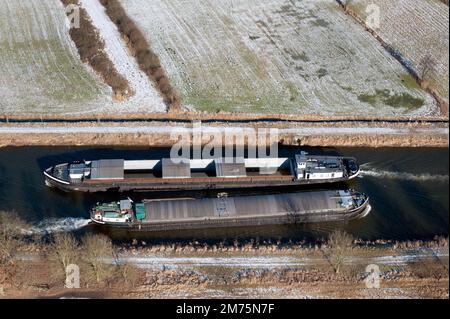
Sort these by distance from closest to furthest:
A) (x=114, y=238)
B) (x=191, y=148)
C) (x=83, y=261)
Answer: (x=83, y=261) < (x=114, y=238) < (x=191, y=148)

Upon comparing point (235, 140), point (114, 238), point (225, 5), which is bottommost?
point (114, 238)

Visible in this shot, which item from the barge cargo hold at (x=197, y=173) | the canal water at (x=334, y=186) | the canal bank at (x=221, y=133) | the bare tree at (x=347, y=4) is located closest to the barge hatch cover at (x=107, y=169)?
the barge cargo hold at (x=197, y=173)

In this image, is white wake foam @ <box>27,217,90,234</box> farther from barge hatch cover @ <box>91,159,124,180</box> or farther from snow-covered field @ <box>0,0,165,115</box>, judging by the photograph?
snow-covered field @ <box>0,0,165,115</box>

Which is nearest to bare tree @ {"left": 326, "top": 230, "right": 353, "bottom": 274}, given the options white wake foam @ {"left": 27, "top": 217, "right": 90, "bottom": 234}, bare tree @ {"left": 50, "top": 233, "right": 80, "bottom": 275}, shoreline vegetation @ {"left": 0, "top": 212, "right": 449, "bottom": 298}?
shoreline vegetation @ {"left": 0, "top": 212, "right": 449, "bottom": 298}

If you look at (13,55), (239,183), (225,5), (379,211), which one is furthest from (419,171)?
(13,55)

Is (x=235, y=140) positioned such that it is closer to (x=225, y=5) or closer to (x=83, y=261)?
(x=83, y=261)

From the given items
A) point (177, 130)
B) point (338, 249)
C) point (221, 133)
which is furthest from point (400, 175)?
point (177, 130)

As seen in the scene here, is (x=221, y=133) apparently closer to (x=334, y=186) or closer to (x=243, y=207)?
(x=243, y=207)

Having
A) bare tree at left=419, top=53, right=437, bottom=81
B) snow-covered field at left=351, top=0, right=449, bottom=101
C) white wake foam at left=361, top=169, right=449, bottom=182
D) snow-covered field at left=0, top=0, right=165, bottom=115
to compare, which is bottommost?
white wake foam at left=361, top=169, right=449, bottom=182
